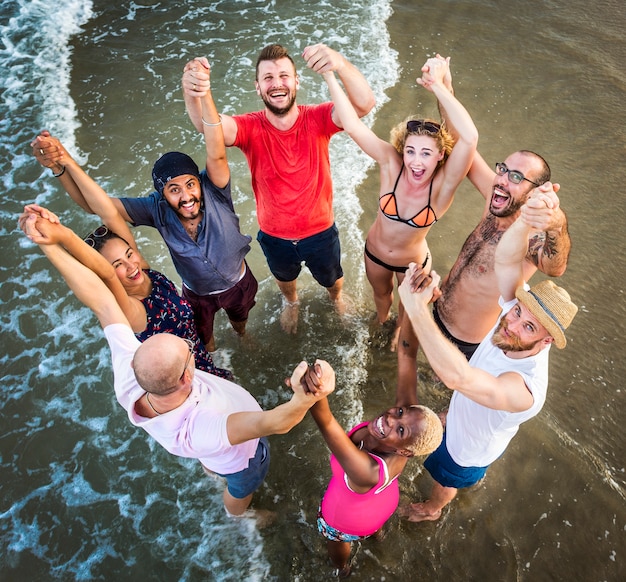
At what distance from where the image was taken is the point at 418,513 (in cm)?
339

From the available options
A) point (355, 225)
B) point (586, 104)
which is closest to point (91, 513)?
point (355, 225)

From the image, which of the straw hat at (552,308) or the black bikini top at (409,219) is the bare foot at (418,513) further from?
the black bikini top at (409,219)

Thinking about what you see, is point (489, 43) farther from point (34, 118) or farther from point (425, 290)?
point (34, 118)

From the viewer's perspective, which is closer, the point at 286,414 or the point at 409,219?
the point at 286,414

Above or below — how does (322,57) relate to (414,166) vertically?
above

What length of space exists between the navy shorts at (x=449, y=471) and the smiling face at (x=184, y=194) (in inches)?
93.0

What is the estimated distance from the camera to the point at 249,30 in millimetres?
8648

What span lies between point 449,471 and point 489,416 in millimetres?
657

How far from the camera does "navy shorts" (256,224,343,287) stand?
13.0ft

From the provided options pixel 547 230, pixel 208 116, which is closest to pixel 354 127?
pixel 208 116

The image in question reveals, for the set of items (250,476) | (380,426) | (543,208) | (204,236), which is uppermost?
(543,208)

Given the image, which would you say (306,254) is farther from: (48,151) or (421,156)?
(48,151)

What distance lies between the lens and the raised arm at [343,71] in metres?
3.16

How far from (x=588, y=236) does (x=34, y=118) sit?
27.1ft
